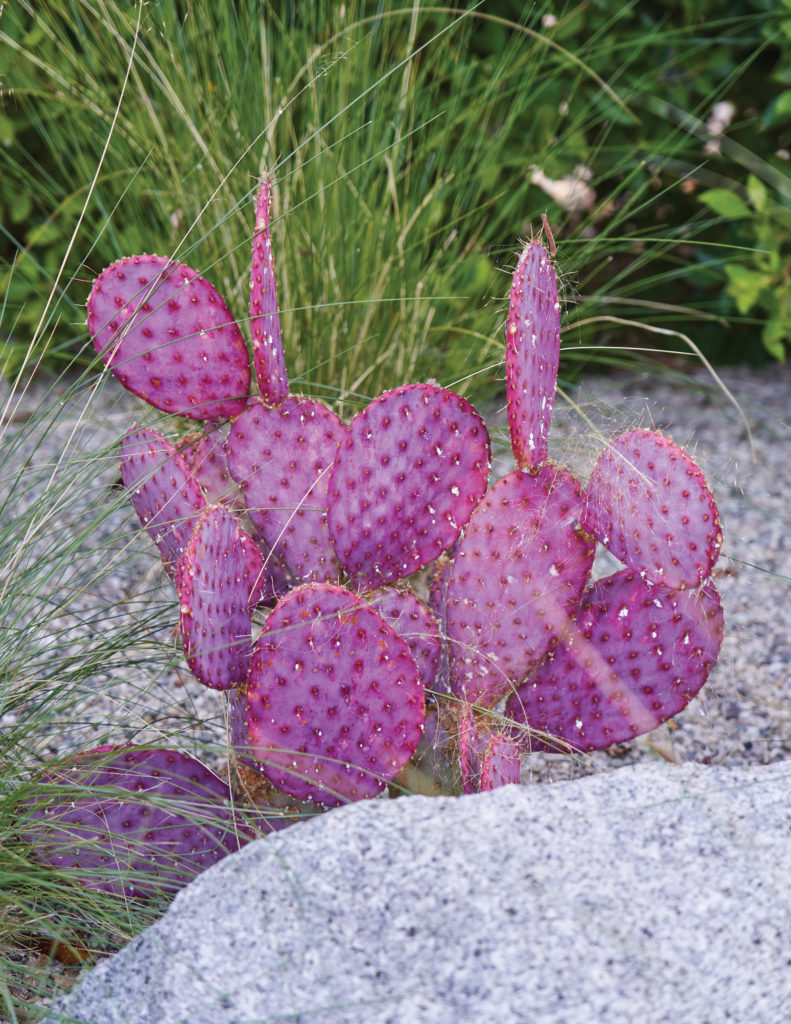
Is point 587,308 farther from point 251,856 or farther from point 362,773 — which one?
point 251,856

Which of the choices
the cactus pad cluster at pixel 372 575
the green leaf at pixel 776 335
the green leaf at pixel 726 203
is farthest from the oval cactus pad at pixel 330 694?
the green leaf at pixel 776 335

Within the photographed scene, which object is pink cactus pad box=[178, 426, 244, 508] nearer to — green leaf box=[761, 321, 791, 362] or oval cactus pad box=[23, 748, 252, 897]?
oval cactus pad box=[23, 748, 252, 897]

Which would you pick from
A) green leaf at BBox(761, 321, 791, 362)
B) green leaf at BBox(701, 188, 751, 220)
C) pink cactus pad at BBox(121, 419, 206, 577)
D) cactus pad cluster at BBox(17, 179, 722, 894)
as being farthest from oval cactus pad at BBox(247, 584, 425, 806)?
green leaf at BBox(761, 321, 791, 362)

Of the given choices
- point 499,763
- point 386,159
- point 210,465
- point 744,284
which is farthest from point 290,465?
point 744,284

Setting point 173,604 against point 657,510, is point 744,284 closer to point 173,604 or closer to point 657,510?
point 657,510

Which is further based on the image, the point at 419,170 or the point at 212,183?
the point at 419,170

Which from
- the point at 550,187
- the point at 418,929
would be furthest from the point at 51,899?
the point at 550,187
